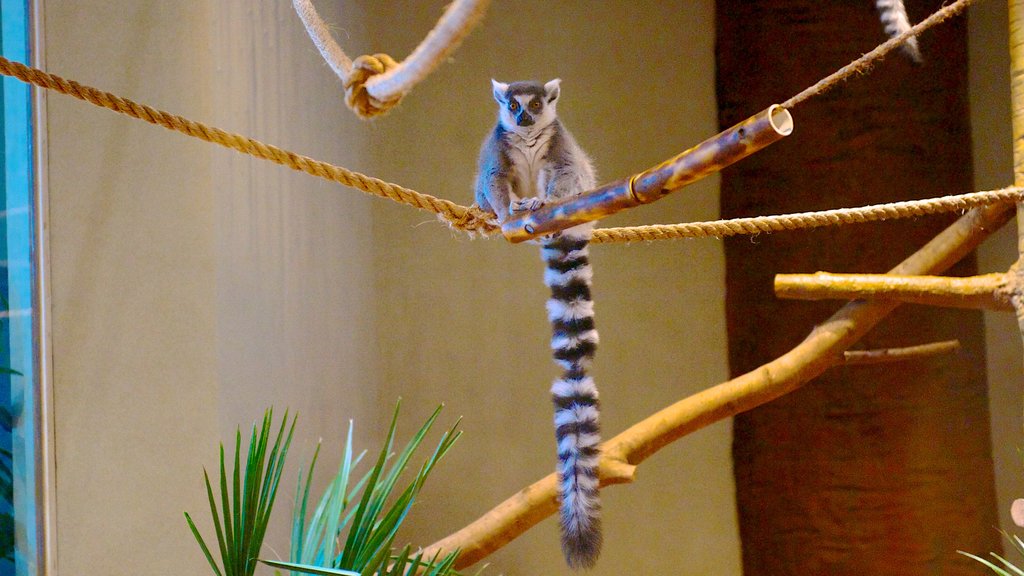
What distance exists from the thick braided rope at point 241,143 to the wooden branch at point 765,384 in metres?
1.14

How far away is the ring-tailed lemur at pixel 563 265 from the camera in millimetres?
1907

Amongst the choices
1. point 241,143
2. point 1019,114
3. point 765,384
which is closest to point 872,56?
point 1019,114

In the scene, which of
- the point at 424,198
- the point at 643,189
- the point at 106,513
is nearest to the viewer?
the point at 643,189

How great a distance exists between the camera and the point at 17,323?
239 cm

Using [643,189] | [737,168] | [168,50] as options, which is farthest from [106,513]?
[737,168]

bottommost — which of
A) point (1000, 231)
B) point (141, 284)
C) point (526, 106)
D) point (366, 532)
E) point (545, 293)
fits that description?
point (366, 532)

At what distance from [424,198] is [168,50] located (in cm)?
130

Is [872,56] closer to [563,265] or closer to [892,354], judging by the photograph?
[563,265]

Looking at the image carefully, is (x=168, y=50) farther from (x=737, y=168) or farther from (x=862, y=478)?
(x=862, y=478)

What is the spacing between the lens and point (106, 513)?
8.01 feet

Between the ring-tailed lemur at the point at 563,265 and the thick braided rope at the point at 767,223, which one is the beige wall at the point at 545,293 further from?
the thick braided rope at the point at 767,223

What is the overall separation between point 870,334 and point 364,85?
2.93 m

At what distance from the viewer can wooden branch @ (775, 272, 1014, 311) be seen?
2.45 meters

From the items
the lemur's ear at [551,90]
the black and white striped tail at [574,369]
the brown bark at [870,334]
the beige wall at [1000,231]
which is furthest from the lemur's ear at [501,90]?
the beige wall at [1000,231]
